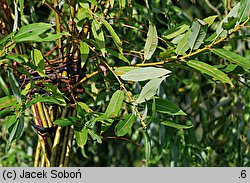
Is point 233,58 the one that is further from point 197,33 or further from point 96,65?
point 96,65

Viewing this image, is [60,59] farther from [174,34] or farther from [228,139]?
[228,139]

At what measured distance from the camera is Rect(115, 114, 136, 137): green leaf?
651mm

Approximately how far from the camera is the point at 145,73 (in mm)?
652

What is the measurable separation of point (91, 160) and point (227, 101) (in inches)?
28.1

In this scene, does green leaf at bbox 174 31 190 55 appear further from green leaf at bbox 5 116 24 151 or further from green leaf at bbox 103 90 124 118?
green leaf at bbox 5 116 24 151

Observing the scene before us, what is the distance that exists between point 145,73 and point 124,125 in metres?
0.07

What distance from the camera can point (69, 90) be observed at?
76 cm

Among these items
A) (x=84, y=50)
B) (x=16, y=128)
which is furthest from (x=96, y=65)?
(x=16, y=128)

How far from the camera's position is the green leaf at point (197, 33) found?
0.66 metres

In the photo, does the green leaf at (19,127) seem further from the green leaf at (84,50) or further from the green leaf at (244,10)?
the green leaf at (244,10)

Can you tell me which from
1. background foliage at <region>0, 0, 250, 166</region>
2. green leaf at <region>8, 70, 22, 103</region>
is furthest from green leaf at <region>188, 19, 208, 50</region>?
green leaf at <region>8, 70, 22, 103</region>

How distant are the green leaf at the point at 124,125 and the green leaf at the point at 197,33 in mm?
125

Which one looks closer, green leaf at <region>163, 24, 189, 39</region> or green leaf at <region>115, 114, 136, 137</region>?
green leaf at <region>115, 114, 136, 137</region>

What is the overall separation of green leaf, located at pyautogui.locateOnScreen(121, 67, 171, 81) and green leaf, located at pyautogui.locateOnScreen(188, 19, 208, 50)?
62 mm
